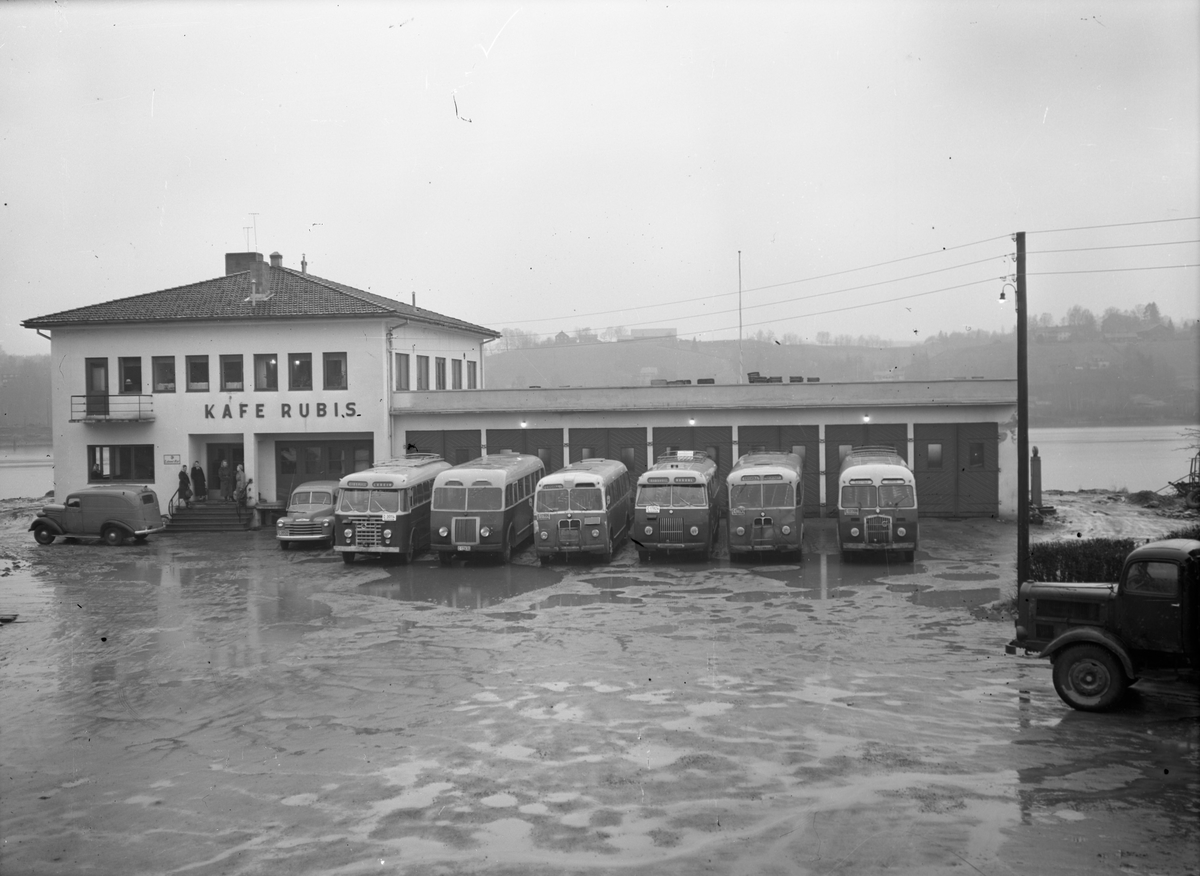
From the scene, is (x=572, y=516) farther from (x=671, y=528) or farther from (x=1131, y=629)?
(x=1131, y=629)

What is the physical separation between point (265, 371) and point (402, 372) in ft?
16.4

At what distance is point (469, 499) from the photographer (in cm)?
2772

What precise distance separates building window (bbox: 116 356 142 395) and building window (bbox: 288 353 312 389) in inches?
234

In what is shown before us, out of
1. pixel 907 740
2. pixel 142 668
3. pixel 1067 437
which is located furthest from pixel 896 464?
pixel 1067 437

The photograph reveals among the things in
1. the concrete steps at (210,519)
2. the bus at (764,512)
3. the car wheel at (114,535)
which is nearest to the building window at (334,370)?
the concrete steps at (210,519)

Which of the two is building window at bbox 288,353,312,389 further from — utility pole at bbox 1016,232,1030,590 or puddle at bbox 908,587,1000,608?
utility pole at bbox 1016,232,1030,590

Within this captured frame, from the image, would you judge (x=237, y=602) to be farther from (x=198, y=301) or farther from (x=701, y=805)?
(x=198, y=301)

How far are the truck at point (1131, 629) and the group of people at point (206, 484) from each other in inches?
1192

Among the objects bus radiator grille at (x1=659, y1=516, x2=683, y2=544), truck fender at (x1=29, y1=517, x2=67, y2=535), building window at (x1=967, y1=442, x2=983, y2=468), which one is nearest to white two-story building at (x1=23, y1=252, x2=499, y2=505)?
truck fender at (x1=29, y1=517, x2=67, y2=535)

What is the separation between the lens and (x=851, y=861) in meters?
8.60

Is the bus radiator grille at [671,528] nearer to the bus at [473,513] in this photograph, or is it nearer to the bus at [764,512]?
the bus at [764,512]

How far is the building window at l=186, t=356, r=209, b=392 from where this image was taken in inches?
1494

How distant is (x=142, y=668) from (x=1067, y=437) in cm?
11429

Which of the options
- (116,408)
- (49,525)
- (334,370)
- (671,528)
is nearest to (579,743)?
(671,528)
